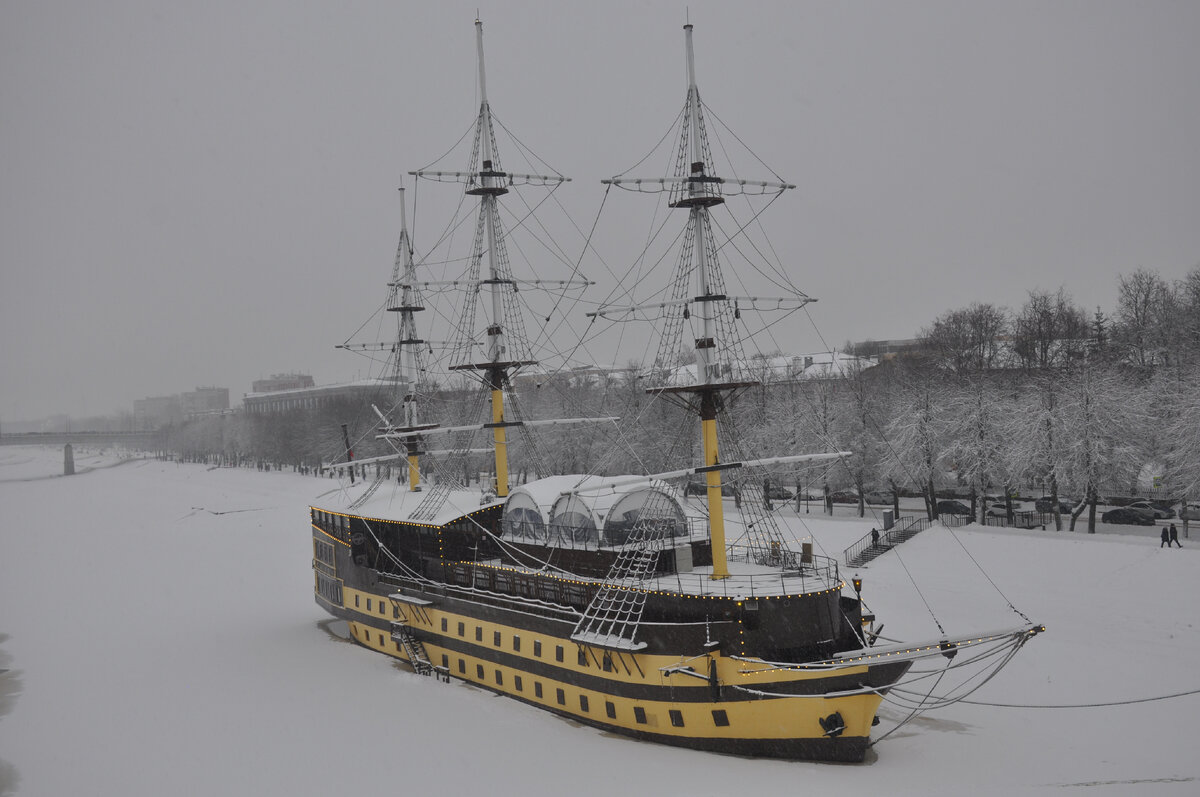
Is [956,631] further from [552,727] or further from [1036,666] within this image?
[552,727]

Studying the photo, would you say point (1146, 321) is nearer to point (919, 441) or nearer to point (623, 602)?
point (919, 441)

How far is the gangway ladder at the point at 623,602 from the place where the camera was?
16312 millimetres

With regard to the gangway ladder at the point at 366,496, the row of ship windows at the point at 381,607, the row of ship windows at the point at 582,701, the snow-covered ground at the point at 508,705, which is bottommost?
the snow-covered ground at the point at 508,705

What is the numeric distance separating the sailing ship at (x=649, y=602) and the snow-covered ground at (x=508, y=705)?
28.9 inches

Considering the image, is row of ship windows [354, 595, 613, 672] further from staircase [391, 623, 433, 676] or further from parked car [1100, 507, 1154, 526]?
parked car [1100, 507, 1154, 526]

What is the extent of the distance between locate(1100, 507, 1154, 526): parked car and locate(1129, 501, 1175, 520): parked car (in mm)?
833

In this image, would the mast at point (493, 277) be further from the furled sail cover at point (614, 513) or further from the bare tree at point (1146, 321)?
the bare tree at point (1146, 321)

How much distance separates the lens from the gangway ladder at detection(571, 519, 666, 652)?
16.3m

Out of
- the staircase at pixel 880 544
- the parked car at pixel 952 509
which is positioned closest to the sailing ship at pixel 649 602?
the staircase at pixel 880 544

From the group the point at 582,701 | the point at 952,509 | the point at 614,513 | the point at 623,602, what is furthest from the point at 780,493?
the point at 623,602

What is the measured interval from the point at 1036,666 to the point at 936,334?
32.2 meters

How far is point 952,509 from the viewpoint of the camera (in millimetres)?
37875

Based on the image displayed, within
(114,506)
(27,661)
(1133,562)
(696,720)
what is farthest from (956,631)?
(114,506)

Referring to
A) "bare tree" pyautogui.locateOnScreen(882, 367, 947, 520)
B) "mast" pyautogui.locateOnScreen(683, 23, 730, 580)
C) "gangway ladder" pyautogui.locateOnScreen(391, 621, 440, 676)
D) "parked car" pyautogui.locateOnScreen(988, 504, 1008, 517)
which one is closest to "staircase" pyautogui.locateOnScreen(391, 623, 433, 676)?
"gangway ladder" pyautogui.locateOnScreen(391, 621, 440, 676)
